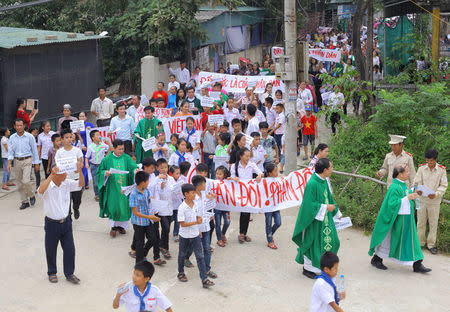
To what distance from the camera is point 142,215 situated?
859 cm

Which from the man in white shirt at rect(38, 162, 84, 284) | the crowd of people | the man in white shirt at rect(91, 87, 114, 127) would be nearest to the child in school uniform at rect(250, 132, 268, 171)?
the crowd of people

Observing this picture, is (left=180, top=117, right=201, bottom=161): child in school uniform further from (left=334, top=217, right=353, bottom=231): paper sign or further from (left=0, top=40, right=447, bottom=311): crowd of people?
(left=334, top=217, right=353, bottom=231): paper sign

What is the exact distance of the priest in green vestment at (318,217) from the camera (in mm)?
8344

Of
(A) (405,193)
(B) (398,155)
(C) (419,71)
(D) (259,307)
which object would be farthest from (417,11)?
(D) (259,307)

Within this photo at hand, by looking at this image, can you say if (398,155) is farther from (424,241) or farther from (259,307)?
(259,307)

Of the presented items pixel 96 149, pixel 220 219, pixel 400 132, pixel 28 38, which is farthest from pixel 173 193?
pixel 28 38

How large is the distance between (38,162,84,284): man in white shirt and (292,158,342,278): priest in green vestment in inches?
120

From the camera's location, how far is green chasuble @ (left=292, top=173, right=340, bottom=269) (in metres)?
8.39

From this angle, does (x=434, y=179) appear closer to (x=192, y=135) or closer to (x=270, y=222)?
(x=270, y=222)

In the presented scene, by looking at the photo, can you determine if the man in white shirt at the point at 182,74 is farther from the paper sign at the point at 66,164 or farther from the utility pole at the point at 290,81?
the paper sign at the point at 66,164

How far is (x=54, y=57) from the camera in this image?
17125 mm

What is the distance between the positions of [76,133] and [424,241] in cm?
721

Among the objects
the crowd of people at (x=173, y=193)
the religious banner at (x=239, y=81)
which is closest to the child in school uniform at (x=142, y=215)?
the crowd of people at (x=173, y=193)

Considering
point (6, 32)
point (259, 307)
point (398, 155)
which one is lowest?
point (259, 307)
